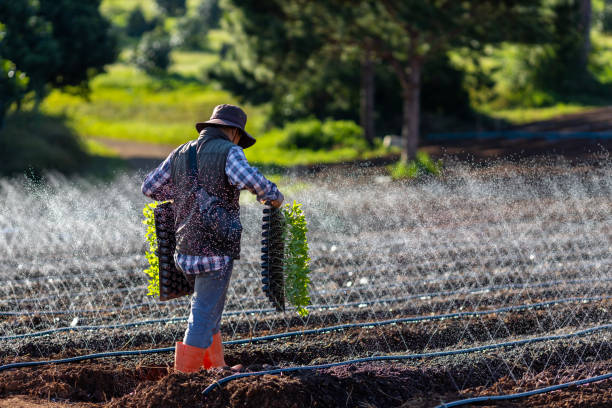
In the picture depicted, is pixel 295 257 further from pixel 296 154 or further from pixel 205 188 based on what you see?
pixel 296 154

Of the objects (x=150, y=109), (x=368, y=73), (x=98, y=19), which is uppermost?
(x=98, y=19)

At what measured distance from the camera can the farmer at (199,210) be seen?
4.49 metres

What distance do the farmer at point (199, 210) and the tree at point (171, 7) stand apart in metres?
73.9

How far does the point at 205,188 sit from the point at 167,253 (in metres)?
0.65

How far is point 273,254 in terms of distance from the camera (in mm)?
4875

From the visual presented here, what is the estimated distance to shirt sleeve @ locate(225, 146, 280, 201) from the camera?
4398mm

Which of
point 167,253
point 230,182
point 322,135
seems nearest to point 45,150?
point 322,135

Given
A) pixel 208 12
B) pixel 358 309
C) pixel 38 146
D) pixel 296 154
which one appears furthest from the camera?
pixel 208 12

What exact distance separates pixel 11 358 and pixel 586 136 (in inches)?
630

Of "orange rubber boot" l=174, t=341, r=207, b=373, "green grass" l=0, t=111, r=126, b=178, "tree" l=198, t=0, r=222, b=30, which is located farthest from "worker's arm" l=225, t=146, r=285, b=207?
"tree" l=198, t=0, r=222, b=30

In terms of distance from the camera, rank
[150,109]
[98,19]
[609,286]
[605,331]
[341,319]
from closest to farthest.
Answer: [605,331], [341,319], [609,286], [98,19], [150,109]

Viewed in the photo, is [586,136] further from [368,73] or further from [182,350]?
[182,350]

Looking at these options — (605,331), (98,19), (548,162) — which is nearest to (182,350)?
(605,331)

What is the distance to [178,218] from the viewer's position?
4672 millimetres
